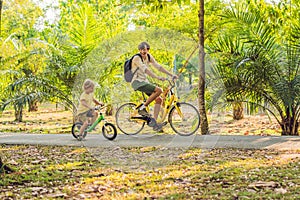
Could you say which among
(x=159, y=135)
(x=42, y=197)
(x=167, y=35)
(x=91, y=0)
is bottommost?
(x=42, y=197)

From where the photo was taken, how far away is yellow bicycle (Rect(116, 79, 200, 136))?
6699 mm

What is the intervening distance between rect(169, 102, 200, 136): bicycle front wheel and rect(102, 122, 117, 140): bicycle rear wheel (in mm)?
1010

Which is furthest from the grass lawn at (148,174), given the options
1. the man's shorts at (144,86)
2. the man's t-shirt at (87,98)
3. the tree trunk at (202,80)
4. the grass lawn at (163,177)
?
the tree trunk at (202,80)

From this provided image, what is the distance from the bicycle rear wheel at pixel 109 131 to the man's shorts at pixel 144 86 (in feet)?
4.48

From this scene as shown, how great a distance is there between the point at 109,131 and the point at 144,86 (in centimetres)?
197

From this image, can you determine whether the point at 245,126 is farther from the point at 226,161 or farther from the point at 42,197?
the point at 42,197

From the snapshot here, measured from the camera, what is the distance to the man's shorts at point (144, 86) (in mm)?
5566

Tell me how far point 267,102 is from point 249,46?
128 cm

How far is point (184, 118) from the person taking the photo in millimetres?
7535

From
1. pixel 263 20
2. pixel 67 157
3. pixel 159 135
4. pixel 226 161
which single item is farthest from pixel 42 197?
pixel 263 20

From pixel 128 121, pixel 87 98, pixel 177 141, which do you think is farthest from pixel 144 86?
pixel 177 141

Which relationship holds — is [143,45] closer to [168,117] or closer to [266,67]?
[168,117]

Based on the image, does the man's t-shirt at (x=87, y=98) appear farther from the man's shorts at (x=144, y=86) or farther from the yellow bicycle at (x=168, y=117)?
the man's shorts at (x=144, y=86)

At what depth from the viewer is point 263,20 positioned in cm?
1038
